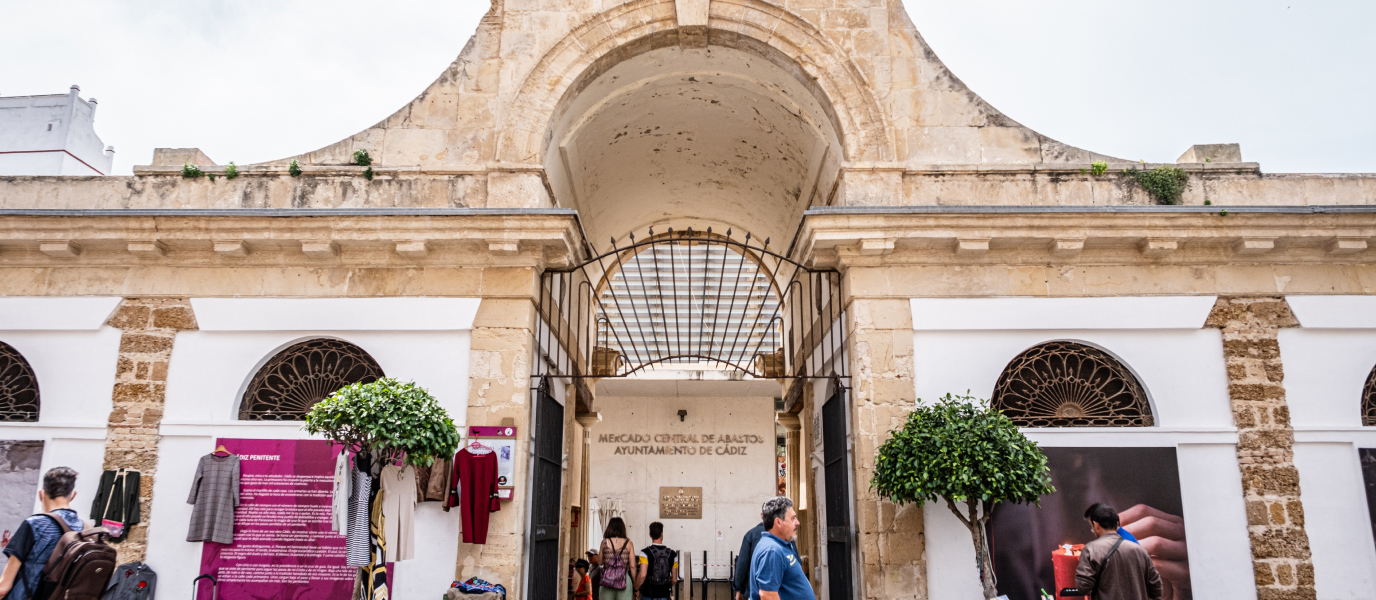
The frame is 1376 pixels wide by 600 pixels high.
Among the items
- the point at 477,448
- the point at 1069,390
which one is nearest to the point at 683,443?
the point at 477,448

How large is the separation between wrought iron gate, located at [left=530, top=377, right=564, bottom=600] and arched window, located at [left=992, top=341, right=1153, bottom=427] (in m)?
3.91

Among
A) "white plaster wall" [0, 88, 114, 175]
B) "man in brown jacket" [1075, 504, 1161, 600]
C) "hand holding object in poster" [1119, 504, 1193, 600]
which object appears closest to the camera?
"man in brown jacket" [1075, 504, 1161, 600]

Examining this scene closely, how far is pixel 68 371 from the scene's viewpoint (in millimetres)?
7062

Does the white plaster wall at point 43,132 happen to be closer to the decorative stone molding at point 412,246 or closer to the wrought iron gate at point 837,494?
the decorative stone molding at point 412,246

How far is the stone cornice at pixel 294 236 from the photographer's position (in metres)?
6.86

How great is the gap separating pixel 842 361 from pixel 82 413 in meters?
6.49

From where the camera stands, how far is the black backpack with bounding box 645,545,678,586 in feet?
28.1

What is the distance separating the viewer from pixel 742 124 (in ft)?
30.7

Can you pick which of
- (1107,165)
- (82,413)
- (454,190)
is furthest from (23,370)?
(1107,165)

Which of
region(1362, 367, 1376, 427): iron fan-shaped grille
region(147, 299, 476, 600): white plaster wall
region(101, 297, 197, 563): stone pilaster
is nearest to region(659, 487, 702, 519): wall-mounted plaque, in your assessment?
region(147, 299, 476, 600): white plaster wall

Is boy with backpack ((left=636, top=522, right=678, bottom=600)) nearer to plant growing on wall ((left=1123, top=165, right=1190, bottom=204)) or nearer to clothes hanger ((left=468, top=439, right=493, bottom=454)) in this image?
clothes hanger ((left=468, top=439, right=493, bottom=454))

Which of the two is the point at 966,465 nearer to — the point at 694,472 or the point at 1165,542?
the point at 1165,542

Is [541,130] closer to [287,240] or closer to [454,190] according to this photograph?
[454,190]

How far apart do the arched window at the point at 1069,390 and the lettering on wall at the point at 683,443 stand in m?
10.1
